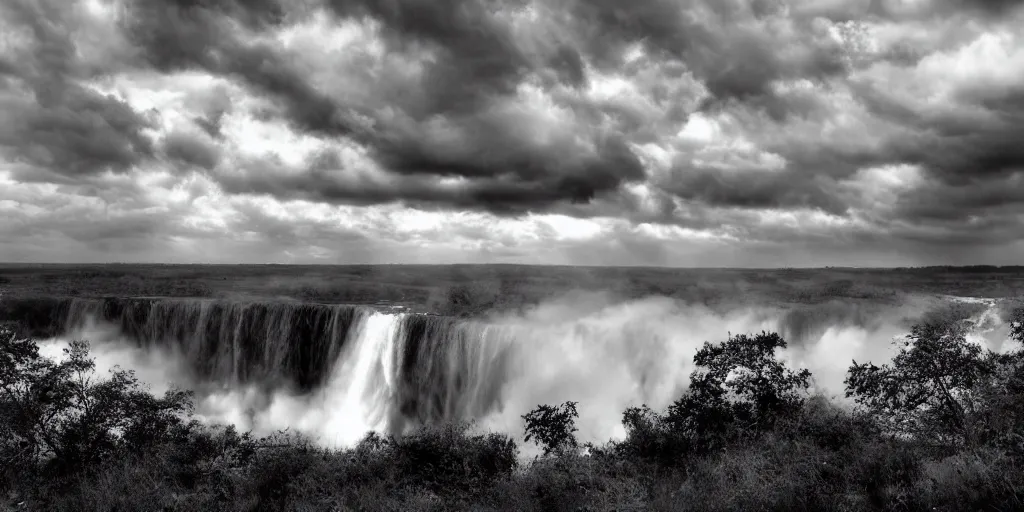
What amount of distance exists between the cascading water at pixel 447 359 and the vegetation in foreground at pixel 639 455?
6.73m

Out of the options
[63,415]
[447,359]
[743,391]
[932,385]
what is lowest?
[63,415]

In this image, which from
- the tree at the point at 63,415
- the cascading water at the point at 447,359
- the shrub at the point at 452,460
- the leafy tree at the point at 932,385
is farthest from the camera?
the cascading water at the point at 447,359

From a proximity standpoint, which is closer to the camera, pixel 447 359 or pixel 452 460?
pixel 452 460

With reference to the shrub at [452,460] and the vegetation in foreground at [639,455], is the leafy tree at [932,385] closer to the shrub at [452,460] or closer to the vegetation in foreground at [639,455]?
the vegetation in foreground at [639,455]

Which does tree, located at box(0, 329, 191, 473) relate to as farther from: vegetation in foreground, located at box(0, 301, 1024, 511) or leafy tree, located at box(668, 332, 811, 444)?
leafy tree, located at box(668, 332, 811, 444)

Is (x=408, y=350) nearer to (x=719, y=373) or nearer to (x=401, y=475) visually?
(x=401, y=475)

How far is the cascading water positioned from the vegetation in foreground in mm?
6729

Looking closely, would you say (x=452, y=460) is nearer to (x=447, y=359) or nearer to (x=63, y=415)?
(x=447, y=359)

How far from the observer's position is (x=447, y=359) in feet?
80.1

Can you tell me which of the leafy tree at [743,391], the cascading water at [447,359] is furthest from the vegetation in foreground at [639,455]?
the cascading water at [447,359]

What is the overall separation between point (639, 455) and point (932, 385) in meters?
6.51

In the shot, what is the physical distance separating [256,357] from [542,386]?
15483 mm

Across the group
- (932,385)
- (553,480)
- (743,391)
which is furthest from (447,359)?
(932,385)

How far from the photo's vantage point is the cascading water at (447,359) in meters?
23.1
